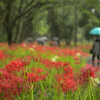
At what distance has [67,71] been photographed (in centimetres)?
260

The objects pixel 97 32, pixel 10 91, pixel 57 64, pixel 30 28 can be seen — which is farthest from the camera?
pixel 30 28

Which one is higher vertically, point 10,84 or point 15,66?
point 15,66

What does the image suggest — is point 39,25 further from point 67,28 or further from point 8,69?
point 8,69

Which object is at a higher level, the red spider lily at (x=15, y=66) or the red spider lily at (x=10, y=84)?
the red spider lily at (x=15, y=66)

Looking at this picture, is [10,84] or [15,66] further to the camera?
[15,66]

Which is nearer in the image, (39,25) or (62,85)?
(62,85)

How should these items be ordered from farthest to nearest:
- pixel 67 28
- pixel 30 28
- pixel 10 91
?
1. pixel 67 28
2. pixel 30 28
3. pixel 10 91

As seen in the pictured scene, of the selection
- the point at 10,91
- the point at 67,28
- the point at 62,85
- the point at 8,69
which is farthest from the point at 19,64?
the point at 67,28

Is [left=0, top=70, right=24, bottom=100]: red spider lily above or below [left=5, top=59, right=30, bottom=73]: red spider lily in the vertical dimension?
below

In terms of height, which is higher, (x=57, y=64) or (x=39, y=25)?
(x=39, y=25)

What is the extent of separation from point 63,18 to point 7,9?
15912 mm

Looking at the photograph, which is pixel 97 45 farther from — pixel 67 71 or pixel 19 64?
pixel 19 64

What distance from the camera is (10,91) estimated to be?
6.58 feet

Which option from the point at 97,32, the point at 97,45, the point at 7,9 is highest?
the point at 7,9
